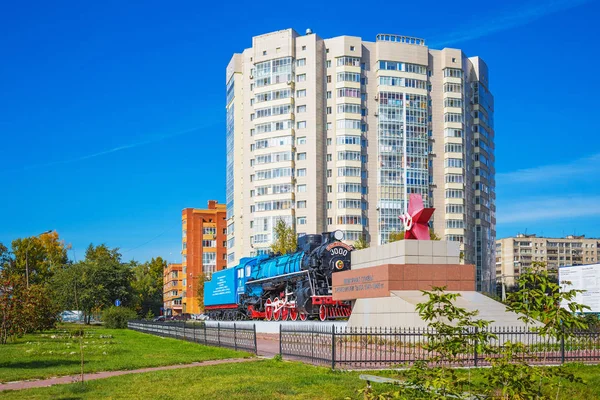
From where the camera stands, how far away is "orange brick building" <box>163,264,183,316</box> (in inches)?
5610

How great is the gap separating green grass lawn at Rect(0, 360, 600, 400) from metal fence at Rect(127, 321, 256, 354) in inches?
262

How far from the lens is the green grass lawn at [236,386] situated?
14062mm

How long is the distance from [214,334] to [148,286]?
109603 millimetres

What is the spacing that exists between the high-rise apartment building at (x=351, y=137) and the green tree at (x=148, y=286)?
988 inches

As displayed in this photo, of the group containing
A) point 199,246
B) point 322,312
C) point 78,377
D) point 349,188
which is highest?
point 349,188

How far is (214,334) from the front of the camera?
30547 mm

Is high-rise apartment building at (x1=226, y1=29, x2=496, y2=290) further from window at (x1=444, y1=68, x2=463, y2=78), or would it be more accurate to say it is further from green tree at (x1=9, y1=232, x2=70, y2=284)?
green tree at (x1=9, y1=232, x2=70, y2=284)

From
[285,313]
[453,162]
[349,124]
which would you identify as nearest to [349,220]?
[349,124]

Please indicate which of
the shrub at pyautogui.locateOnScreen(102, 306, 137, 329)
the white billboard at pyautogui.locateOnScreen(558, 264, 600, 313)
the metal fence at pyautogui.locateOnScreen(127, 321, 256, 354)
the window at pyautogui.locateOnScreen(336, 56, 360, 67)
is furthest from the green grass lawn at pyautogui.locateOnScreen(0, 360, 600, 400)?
the window at pyautogui.locateOnScreen(336, 56, 360, 67)

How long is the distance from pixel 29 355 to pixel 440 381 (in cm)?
2318

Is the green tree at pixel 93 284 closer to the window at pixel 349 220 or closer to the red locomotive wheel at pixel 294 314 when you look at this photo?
the window at pixel 349 220

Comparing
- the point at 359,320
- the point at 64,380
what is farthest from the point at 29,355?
the point at 359,320

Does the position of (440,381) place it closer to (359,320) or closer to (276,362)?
(276,362)

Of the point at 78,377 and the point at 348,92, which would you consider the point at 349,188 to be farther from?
the point at 78,377
